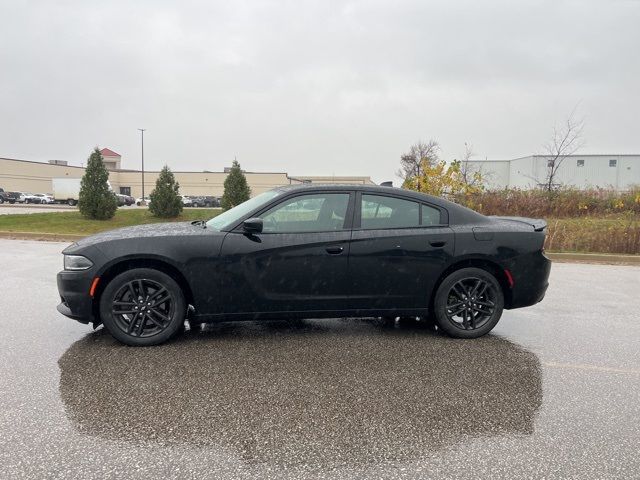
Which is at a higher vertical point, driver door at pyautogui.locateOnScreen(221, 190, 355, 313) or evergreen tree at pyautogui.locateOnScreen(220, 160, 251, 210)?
evergreen tree at pyautogui.locateOnScreen(220, 160, 251, 210)

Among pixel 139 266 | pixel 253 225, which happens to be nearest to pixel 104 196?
pixel 139 266

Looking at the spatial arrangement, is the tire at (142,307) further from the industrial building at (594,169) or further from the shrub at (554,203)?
the industrial building at (594,169)

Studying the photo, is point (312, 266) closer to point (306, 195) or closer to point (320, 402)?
point (306, 195)

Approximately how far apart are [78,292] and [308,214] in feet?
7.36

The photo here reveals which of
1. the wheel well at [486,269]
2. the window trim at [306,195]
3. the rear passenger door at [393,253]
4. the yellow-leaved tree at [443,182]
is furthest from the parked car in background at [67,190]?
the wheel well at [486,269]

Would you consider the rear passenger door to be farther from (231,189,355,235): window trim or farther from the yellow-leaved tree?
the yellow-leaved tree

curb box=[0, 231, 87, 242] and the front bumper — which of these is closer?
the front bumper

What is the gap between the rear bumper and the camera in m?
4.66

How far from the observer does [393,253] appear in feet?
14.6

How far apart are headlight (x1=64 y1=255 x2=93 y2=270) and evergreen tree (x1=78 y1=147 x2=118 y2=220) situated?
17602 millimetres

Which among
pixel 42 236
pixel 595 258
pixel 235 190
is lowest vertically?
pixel 595 258

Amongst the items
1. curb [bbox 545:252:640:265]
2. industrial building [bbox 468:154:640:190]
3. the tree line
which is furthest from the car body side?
industrial building [bbox 468:154:640:190]

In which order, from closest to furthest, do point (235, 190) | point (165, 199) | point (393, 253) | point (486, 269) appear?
point (393, 253)
point (486, 269)
point (165, 199)
point (235, 190)

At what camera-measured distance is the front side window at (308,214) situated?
4.39 metres
